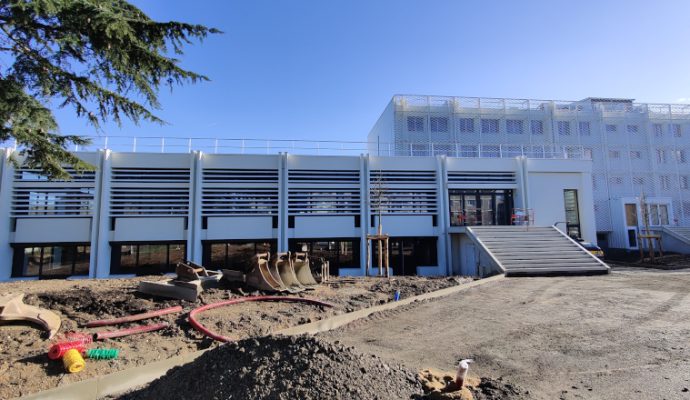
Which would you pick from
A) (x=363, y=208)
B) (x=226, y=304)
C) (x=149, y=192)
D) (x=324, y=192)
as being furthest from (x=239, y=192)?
(x=226, y=304)

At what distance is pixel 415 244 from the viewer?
74.5ft

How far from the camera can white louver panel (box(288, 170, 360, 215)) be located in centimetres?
2144

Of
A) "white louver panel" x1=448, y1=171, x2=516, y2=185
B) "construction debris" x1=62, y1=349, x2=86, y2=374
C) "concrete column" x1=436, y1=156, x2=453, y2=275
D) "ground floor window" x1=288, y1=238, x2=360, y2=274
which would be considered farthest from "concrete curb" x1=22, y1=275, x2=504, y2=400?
"white louver panel" x1=448, y1=171, x2=516, y2=185

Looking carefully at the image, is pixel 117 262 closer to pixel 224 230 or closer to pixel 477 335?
pixel 224 230

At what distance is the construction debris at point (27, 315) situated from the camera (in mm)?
5988

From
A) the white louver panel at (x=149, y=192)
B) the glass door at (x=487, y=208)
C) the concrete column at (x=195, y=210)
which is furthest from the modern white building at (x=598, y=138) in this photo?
the white louver panel at (x=149, y=192)

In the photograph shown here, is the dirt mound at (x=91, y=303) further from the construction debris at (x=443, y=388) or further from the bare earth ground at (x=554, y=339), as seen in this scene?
the construction debris at (x=443, y=388)

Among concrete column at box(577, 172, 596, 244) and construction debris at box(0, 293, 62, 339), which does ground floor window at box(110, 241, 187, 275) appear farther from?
concrete column at box(577, 172, 596, 244)

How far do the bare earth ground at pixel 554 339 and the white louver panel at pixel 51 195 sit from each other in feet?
58.1

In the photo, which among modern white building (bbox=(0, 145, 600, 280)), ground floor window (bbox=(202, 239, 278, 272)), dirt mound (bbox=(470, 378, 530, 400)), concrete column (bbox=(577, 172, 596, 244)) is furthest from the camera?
concrete column (bbox=(577, 172, 596, 244))

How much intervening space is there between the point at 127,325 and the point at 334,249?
15.4 m

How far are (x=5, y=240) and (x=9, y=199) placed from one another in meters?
2.02

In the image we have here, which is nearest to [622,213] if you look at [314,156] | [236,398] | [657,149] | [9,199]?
[657,149]

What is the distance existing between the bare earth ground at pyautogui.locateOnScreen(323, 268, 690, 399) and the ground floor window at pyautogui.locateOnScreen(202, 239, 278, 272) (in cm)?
1249
